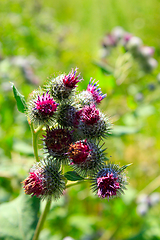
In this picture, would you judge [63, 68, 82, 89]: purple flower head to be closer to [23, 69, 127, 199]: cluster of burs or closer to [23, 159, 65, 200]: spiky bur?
[23, 69, 127, 199]: cluster of burs

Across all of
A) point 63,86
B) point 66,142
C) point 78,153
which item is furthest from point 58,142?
point 63,86

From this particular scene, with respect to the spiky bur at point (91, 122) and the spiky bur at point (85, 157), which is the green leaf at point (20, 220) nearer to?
the spiky bur at point (85, 157)

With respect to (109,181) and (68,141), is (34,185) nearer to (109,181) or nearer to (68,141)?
(68,141)

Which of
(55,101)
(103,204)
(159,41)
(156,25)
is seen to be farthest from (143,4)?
(55,101)

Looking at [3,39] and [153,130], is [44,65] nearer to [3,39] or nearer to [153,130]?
[3,39]

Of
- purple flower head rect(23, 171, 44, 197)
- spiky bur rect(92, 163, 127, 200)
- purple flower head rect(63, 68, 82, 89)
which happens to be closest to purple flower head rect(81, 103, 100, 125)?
purple flower head rect(63, 68, 82, 89)
